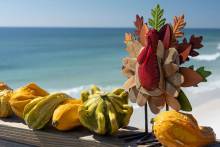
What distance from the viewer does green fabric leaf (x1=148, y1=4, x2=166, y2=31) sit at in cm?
182

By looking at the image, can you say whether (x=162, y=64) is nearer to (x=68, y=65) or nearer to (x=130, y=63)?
(x=130, y=63)

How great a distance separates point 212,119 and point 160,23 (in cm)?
388

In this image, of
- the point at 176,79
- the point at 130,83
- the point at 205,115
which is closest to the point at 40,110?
the point at 130,83

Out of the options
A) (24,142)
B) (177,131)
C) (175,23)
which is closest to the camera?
(177,131)

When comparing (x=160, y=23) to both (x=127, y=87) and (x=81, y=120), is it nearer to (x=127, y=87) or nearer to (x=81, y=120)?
(x=127, y=87)

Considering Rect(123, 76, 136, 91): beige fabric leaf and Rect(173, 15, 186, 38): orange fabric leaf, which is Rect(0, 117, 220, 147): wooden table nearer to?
Rect(123, 76, 136, 91): beige fabric leaf

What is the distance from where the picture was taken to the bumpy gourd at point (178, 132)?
167 centimetres

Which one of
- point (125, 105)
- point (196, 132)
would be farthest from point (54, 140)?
point (196, 132)

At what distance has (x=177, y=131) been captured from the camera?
5.47ft

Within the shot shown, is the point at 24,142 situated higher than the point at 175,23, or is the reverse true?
the point at 175,23

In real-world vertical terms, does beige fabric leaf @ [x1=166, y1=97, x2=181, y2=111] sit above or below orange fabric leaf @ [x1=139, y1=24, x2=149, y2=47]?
below

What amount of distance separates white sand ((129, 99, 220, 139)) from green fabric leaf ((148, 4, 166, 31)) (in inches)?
112

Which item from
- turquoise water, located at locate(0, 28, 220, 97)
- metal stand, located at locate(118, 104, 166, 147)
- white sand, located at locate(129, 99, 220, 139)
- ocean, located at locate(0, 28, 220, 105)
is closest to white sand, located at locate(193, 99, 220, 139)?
white sand, located at locate(129, 99, 220, 139)

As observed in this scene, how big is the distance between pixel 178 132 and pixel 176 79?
0.71ft
